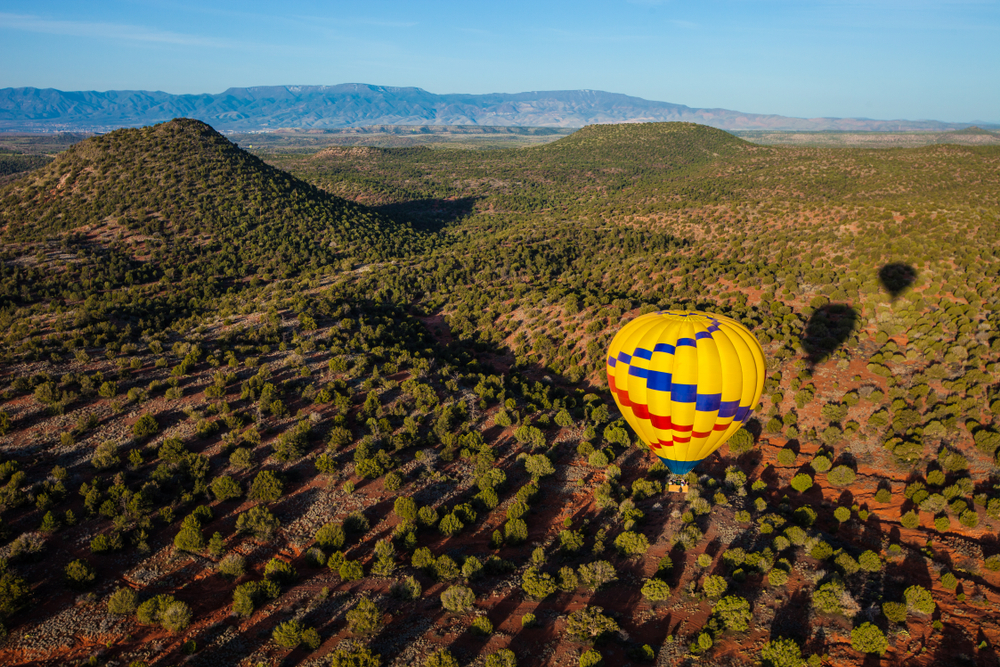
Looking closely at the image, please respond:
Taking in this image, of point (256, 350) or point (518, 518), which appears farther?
point (256, 350)

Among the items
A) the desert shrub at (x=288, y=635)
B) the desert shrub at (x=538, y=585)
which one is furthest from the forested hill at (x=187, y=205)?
the desert shrub at (x=538, y=585)

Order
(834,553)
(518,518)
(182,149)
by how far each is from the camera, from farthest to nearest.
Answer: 1. (182,149)
2. (518,518)
3. (834,553)

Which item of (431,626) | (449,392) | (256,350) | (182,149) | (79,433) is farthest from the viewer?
(182,149)

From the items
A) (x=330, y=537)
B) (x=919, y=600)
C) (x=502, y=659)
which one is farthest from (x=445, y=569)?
(x=919, y=600)

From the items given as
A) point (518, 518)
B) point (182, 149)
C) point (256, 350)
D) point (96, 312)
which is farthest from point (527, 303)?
point (182, 149)

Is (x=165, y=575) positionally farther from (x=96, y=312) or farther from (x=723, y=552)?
(x=96, y=312)

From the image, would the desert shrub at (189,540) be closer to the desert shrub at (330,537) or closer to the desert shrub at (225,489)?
the desert shrub at (225,489)
